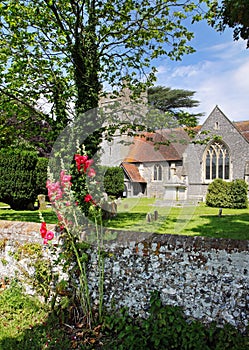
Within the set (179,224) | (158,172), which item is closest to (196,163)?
(158,172)

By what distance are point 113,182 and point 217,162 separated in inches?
407

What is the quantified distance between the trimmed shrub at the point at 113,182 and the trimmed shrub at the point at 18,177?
10136mm

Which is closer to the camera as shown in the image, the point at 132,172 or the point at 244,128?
the point at 244,128

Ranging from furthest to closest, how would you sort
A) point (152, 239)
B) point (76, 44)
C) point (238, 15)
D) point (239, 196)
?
1. point (239, 196)
2. point (76, 44)
3. point (238, 15)
4. point (152, 239)

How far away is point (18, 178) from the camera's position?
15.5 m

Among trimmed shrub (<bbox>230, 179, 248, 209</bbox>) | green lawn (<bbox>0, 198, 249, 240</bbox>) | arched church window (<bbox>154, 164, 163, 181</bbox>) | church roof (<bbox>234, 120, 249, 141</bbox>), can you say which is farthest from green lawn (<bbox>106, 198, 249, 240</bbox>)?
church roof (<bbox>234, 120, 249, 141</bbox>)

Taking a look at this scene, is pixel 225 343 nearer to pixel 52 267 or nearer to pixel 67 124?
pixel 52 267

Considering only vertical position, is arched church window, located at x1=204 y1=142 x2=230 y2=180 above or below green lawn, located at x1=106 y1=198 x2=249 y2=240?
above

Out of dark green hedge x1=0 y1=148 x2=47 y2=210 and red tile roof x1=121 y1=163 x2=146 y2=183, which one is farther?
red tile roof x1=121 y1=163 x2=146 y2=183

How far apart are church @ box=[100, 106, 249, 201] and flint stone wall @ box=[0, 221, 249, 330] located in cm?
2263

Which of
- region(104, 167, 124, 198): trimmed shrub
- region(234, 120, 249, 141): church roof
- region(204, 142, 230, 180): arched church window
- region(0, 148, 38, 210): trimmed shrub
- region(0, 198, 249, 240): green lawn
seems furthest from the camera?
region(234, 120, 249, 141): church roof

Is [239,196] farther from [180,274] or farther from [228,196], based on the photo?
[180,274]

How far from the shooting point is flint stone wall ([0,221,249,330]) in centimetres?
331

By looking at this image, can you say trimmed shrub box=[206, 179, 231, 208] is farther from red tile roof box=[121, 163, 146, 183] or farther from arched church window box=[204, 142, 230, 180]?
red tile roof box=[121, 163, 146, 183]
